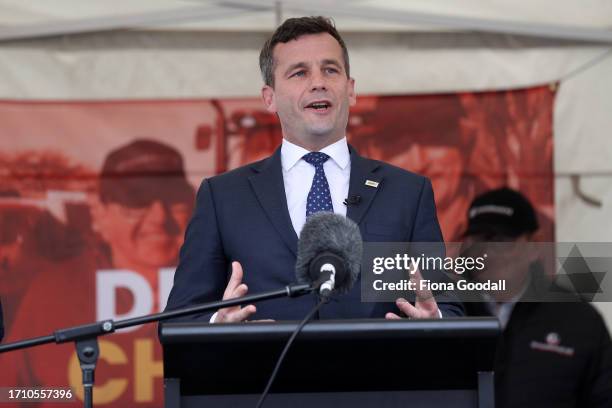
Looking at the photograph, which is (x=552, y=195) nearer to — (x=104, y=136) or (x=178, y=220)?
(x=178, y=220)

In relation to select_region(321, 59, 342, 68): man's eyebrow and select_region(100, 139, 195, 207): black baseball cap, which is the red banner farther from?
select_region(321, 59, 342, 68): man's eyebrow

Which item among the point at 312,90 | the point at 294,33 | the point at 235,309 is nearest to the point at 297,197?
the point at 312,90

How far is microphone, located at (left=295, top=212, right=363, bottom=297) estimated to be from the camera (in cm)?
211

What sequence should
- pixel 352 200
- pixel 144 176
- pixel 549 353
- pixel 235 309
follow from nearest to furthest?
pixel 235 309, pixel 352 200, pixel 549 353, pixel 144 176

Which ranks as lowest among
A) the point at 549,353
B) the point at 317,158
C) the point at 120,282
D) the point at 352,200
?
the point at 549,353

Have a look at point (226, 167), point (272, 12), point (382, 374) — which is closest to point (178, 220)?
point (226, 167)

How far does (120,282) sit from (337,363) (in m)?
2.81

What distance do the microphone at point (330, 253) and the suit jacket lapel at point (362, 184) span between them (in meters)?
0.69

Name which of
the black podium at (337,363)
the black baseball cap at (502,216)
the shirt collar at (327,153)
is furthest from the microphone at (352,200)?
the black baseball cap at (502,216)

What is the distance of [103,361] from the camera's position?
15.7ft

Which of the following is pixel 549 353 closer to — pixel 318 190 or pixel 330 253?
pixel 318 190

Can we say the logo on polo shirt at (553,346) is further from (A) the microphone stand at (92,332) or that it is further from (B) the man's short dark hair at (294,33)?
(A) the microphone stand at (92,332)

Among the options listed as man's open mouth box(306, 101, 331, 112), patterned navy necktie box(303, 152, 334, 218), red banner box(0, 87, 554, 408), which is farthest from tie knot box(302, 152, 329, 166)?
red banner box(0, 87, 554, 408)

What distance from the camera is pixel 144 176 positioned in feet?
16.2
